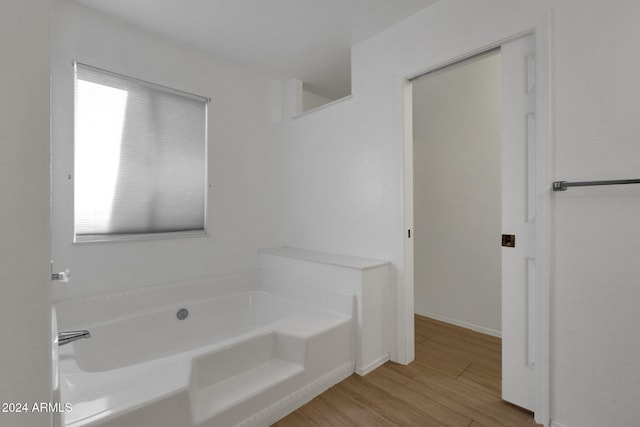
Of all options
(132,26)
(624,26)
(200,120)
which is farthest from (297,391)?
(132,26)

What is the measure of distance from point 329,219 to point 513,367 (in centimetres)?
163

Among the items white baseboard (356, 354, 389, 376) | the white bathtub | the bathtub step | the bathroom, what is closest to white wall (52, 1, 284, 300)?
the bathroom

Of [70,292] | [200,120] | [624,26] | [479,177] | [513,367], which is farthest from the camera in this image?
[479,177]

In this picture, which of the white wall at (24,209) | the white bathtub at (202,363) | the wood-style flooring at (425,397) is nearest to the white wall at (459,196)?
the wood-style flooring at (425,397)

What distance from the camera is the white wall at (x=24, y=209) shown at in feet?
1.77

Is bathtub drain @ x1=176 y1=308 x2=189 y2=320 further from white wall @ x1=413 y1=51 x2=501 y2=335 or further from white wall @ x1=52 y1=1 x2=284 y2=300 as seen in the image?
white wall @ x1=413 y1=51 x2=501 y2=335

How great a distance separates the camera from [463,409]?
1.63 meters

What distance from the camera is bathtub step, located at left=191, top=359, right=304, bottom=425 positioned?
53.8 inches

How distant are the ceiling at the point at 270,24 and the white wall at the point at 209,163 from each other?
0.16 metres

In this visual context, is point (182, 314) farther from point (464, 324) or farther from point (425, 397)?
point (464, 324)

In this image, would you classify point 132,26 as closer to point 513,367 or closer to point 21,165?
point 21,165

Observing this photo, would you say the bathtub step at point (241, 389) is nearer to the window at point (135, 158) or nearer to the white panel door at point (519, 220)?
the white panel door at point (519, 220)

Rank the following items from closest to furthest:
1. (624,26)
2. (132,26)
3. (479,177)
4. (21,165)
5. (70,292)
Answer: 1. (21,165)
2. (624,26)
3. (70,292)
4. (132,26)
5. (479,177)

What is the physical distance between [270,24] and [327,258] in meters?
1.80
